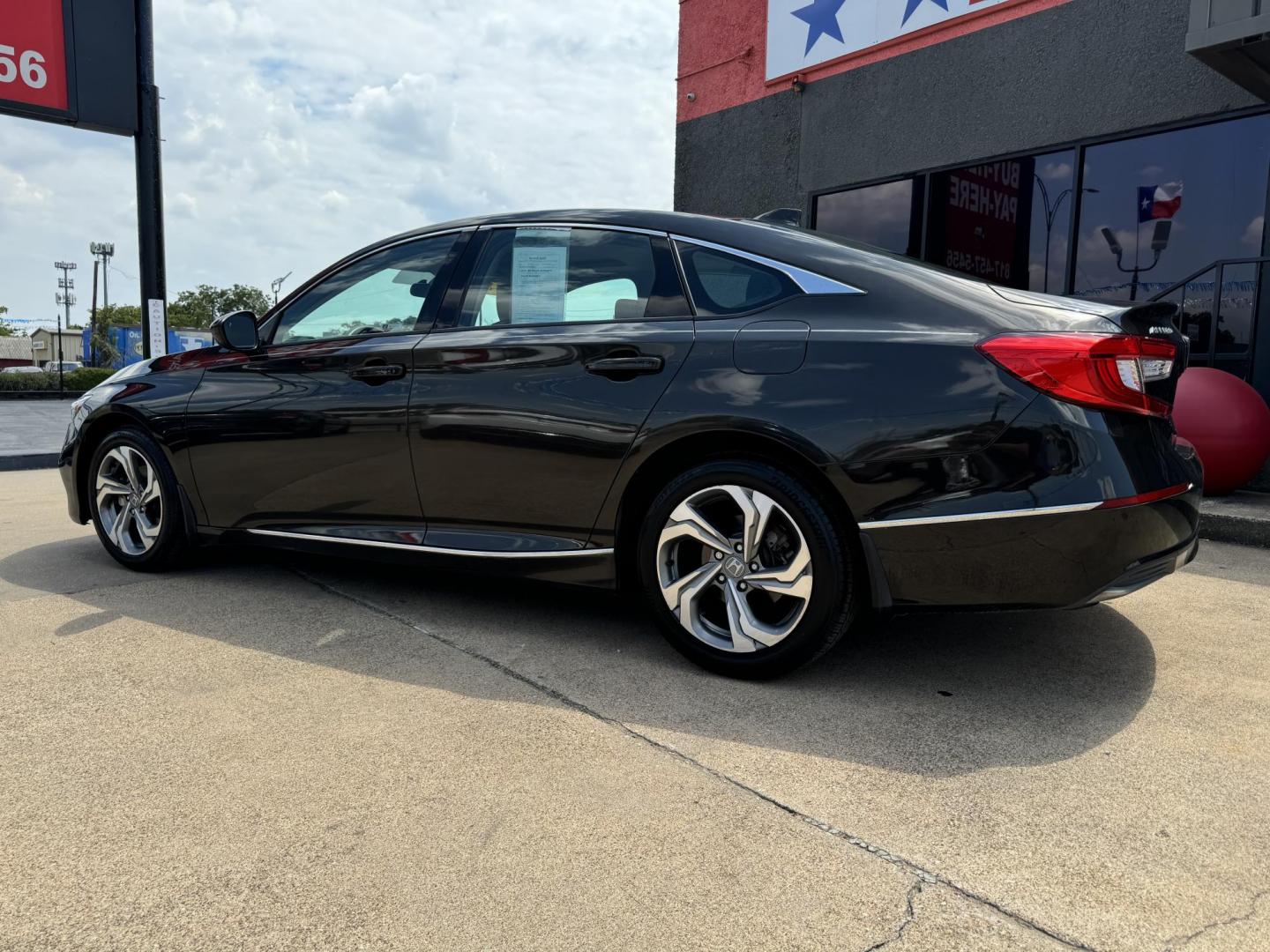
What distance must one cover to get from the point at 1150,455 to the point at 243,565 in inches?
155

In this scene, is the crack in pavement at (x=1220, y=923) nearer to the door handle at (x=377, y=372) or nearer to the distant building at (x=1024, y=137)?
the door handle at (x=377, y=372)

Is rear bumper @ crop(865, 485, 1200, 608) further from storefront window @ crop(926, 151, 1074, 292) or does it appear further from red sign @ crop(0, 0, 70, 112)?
red sign @ crop(0, 0, 70, 112)

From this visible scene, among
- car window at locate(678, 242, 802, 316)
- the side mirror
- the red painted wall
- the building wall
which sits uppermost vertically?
the red painted wall

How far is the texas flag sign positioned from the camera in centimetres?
788

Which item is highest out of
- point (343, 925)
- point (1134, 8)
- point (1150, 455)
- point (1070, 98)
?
point (1134, 8)

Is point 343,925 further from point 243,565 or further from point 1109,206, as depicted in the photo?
point 1109,206

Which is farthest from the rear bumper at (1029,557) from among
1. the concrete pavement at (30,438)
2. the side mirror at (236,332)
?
the concrete pavement at (30,438)

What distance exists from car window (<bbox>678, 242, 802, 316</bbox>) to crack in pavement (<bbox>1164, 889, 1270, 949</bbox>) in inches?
76.2

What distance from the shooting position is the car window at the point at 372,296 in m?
3.85

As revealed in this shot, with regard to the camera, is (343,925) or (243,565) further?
(243,565)

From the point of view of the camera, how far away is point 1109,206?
8336 mm

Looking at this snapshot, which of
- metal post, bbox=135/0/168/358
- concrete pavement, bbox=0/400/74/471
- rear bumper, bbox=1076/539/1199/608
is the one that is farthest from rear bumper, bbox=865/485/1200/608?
metal post, bbox=135/0/168/358

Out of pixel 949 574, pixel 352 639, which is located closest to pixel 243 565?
pixel 352 639

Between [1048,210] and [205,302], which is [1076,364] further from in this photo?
[205,302]
